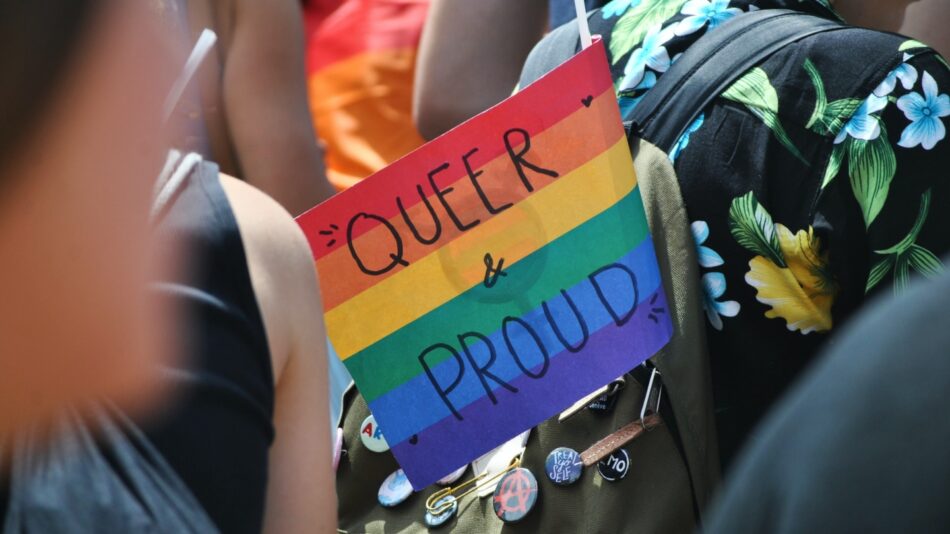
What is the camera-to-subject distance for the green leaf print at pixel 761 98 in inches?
55.9

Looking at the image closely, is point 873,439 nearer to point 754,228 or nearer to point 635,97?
point 754,228

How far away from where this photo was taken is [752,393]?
146 centimetres

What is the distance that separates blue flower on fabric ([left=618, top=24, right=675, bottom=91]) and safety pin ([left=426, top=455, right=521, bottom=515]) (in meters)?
0.47

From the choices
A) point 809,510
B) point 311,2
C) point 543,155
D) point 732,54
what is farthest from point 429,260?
point 311,2

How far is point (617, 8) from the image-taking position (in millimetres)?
1671

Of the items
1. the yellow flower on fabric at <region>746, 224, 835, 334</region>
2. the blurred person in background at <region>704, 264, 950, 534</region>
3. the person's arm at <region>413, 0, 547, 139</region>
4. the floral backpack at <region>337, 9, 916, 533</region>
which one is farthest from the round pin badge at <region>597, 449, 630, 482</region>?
the person's arm at <region>413, 0, 547, 139</region>

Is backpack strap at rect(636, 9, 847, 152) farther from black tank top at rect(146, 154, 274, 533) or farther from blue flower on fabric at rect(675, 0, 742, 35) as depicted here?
black tank top at rect(146, 154, 274, 533)

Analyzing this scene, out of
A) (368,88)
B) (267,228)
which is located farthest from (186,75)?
(368,88)

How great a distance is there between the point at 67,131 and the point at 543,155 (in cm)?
63

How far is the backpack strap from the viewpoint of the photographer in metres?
1.47

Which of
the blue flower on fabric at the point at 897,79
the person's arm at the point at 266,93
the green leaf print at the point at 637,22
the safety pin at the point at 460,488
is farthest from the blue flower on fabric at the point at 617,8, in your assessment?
the person's arm at the point at 266,93

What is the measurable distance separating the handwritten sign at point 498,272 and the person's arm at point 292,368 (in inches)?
9.2

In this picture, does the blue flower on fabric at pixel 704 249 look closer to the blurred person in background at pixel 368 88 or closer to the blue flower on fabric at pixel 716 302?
the blue flower on fabric at pixel 716 302

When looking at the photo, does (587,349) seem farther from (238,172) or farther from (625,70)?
(238,172)
